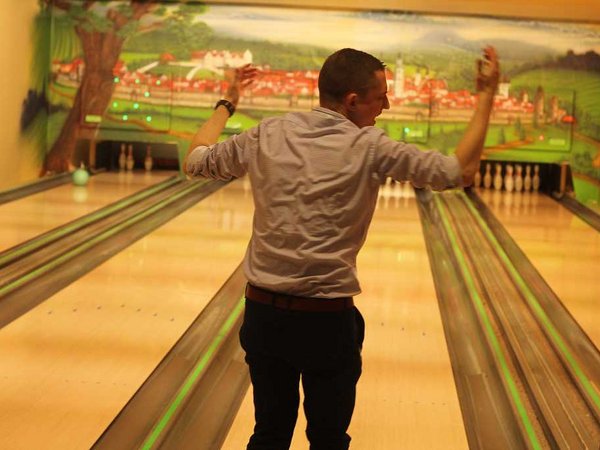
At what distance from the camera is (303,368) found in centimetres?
210

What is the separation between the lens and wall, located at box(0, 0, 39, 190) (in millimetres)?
9391

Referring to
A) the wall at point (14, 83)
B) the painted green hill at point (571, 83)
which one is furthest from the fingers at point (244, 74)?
the painted green hill at point (571, 83)

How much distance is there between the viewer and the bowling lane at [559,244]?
527 cm

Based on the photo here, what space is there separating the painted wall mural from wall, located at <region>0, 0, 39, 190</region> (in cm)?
34

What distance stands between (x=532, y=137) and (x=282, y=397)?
8.61m

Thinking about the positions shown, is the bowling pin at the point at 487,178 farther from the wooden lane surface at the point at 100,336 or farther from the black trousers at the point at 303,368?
the black trousers at the point at 303,368

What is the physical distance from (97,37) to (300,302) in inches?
355

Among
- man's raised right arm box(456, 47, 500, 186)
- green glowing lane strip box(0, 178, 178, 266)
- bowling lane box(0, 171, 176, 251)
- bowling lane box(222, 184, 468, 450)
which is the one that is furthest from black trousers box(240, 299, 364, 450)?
bowling lane box(0, 171, 176, 251)

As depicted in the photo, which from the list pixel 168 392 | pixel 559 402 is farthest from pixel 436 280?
pixel 168 392

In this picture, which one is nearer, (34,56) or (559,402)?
(559,402)

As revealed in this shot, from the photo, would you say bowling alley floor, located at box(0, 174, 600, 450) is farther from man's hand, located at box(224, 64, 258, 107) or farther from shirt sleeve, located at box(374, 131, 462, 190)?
shirt sleeve, located at box(374, 131, 462, 190)

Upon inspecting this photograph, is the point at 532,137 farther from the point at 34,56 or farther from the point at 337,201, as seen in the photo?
the point at 337,201

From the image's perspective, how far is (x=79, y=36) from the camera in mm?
10562

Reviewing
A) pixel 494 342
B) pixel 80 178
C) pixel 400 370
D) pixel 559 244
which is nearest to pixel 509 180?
pixel 559 244
